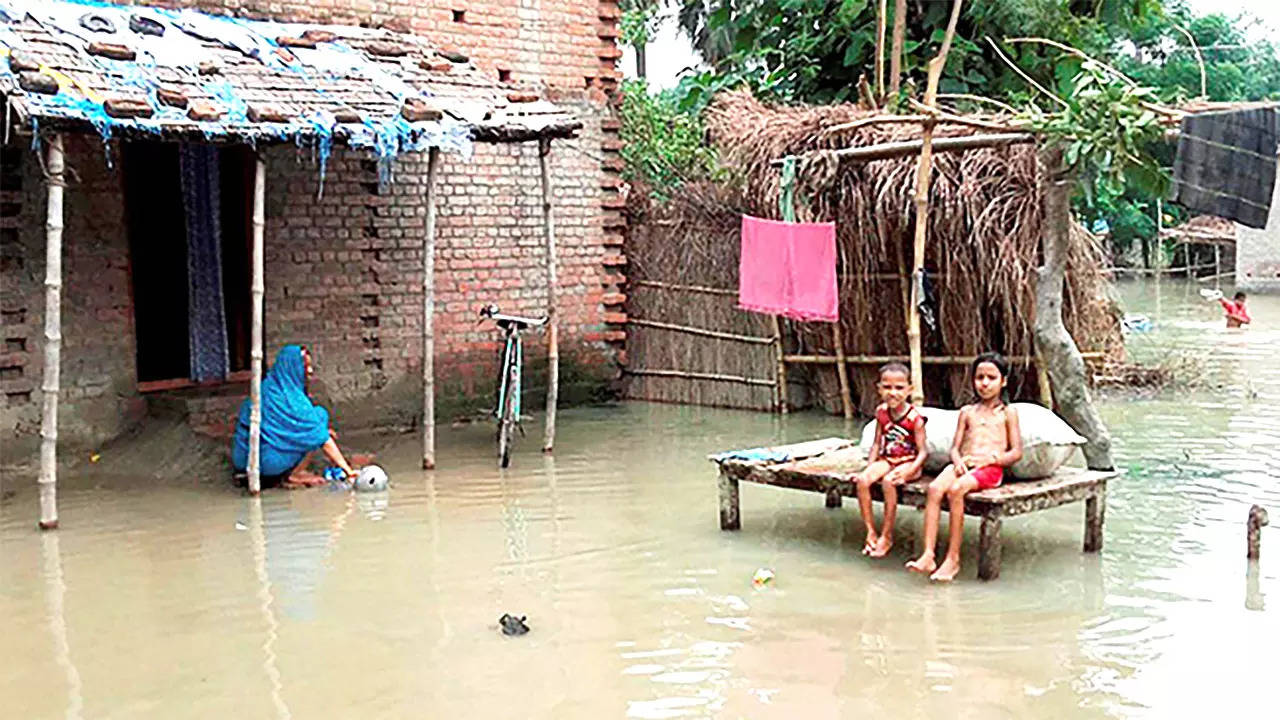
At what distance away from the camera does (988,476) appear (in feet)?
22.9

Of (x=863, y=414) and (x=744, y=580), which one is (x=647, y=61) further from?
(x=744, y=580)

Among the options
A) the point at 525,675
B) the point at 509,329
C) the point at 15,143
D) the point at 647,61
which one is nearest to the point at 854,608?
the point at 525,675

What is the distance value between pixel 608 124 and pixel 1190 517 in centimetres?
676

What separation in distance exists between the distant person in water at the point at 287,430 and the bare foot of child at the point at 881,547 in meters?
3.96

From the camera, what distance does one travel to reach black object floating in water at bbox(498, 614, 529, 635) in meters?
6.13

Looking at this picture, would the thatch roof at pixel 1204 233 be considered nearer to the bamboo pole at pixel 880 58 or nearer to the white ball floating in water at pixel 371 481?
the bamboo pole at pixel 880 58

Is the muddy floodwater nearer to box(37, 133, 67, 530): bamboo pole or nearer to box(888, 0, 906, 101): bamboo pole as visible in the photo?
box(37, 133, 67, 530): bamboo pole

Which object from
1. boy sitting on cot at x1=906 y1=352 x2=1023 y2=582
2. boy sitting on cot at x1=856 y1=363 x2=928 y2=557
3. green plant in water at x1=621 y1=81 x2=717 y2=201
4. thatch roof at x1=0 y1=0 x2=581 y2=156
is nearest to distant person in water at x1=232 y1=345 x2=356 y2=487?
thatch roof at x1=0 y1=0 x2=581 y2=156

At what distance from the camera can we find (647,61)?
34.0m

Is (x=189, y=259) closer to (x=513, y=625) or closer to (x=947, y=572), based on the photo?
(x=513, y=625)

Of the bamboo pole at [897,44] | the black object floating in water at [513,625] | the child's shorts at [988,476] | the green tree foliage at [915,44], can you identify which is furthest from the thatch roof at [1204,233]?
the black object floating in water at [513,625]

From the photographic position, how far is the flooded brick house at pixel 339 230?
9.59 meters

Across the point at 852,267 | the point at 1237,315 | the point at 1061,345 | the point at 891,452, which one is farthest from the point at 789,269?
the point at 1237,315

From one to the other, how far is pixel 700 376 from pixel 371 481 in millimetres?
4484
